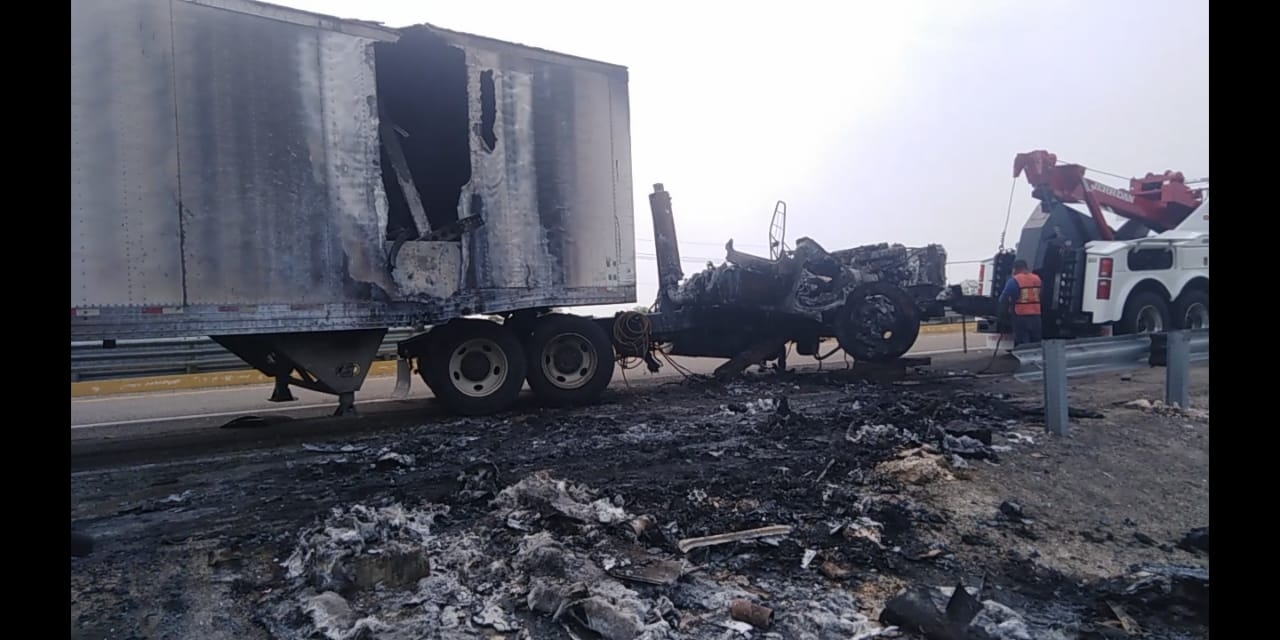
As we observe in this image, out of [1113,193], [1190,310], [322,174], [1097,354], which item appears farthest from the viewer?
[1113,193]

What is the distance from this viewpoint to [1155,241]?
11234mm

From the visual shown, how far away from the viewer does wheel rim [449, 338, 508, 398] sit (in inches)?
298

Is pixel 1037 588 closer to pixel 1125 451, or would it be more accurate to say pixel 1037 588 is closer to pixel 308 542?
pixel 1125 451

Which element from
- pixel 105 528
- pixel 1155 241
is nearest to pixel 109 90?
pixel 105 528

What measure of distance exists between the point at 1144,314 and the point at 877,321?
16.3 feet

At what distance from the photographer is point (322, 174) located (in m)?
6.72

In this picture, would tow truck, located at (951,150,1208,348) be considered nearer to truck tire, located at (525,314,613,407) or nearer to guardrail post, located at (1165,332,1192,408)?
guardrail post, located at (1165,332,1192,408)

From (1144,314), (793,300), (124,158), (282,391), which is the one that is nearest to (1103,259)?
(1144,314)

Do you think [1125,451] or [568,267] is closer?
[1125,451]

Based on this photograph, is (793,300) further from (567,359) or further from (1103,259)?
(1103,259)

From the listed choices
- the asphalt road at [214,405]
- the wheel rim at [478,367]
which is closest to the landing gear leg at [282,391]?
the asphalt road at [214,405]

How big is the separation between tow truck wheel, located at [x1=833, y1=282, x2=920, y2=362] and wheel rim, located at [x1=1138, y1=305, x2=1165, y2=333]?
437 centimetres

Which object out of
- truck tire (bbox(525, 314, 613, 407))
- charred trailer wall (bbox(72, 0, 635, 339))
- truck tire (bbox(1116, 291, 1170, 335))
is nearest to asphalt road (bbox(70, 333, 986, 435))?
truck tire (bbox(525, 314, 613, 407))
